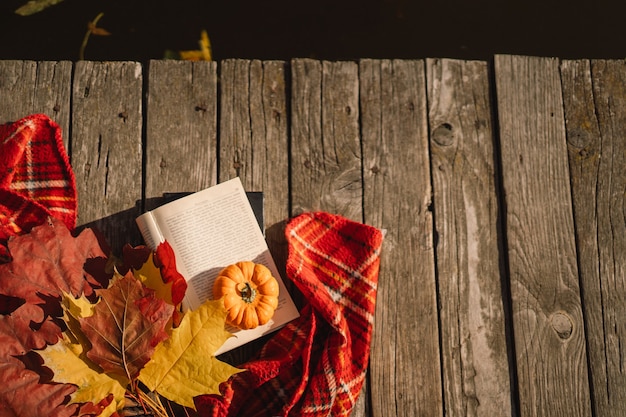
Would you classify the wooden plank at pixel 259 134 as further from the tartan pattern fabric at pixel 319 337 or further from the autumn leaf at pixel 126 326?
the autumn leaf at pixel 126 326

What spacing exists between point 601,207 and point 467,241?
0.46 metres

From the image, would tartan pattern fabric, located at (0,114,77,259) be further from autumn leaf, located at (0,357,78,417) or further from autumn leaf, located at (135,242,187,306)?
autumn leaf, located at (0,357,78,417)

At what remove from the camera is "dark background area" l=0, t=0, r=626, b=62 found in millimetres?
2271

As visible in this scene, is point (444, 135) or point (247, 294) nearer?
point (247, 294)

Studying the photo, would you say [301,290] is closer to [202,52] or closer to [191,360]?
[191,360]

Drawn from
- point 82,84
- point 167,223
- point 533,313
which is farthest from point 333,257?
point 82,84

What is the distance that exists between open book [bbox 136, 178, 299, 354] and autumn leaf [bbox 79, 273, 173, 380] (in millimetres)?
209

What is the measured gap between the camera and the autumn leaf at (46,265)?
141cm

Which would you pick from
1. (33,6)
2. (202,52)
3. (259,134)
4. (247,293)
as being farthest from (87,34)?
(247,293)

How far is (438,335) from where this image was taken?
1.66 metres

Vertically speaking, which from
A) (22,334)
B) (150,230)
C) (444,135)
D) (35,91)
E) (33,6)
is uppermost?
(33,6)

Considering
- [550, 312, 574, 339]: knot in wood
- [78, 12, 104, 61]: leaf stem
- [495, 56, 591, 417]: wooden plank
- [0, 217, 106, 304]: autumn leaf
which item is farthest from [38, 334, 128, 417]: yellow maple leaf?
[78, 12, 104, 61]: leaf stem

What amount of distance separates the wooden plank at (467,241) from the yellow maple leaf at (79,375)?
0.95 meters

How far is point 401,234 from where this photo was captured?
5.59 feet
